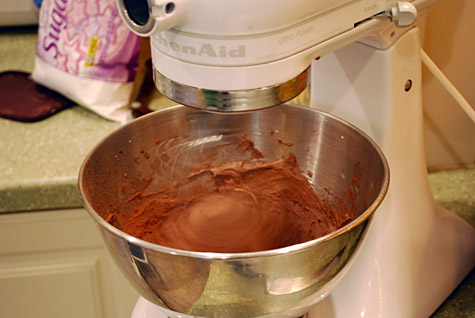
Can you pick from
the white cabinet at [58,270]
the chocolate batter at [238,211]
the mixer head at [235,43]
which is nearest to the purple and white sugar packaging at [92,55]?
the white cabinet at [58,270]

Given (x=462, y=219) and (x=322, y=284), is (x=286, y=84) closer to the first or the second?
(x=322, y=284)

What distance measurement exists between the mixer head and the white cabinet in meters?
0.57

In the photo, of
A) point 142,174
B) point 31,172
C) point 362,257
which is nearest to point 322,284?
point 362,257

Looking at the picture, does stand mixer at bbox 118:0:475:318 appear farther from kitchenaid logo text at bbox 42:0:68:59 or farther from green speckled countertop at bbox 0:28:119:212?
kitchenaid logo text at bbox 42:0:68:59

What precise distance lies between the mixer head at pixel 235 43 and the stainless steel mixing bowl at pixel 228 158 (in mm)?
121

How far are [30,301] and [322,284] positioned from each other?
715 millimetres

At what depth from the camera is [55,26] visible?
1081mm

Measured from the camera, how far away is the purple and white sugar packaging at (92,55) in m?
1.04

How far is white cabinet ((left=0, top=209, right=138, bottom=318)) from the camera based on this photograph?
3.09ft

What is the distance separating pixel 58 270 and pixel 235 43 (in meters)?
0.72

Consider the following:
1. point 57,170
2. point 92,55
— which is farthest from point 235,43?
point 92,55

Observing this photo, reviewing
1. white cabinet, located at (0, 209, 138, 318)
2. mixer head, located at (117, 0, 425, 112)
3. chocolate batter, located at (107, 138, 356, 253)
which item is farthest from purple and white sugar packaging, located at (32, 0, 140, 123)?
mixer head, located at (117, 0, 425, 112)

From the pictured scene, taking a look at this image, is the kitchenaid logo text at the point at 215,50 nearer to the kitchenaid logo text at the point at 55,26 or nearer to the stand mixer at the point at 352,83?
the stand mixer at the point at 352,83

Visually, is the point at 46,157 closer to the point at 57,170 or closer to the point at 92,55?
the point at 57,170
